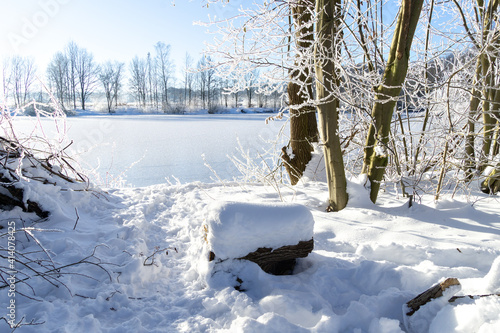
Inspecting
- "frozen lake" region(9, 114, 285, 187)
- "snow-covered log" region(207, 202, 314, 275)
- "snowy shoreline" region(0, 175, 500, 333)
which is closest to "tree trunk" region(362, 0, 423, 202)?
"snowy shoreline" region(0, 175, 500, 333)

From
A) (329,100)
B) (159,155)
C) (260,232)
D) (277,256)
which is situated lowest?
(159,155)

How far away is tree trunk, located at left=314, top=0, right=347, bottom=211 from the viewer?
329 centimetres

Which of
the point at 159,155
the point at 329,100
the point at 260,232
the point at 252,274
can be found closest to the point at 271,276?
the point at 252,274

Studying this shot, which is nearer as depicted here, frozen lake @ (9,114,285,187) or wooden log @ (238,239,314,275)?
wooden log @ (238,239,314,275)

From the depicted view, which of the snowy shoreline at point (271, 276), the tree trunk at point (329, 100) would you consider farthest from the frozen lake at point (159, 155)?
the snowy shoreline at point (271, 276)

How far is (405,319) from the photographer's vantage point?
1.77m

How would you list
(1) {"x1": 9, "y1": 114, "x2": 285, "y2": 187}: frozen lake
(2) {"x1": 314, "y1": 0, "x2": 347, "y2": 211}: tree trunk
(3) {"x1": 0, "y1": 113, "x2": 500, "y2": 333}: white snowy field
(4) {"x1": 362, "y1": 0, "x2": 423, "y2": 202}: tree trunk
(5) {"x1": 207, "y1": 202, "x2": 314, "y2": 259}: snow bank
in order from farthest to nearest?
(1) {"x1": 9, "y1": 114, "x2": 285, "y2": 187}: frozen lake → (2) {"x1": 314, "y1": 0, "x2": 347, "y2": 211}: tree trunk → (4) {"x1": 362, "y1": 0, "x2": 423, "y2": 202}: tree trunk → (5) {"x1": 207, "y1": 202, "x2": 314, "y2": 259}: snow bank → (3) {"x1": 0, "y1": 113, "x2": 500, "y2": 333}: white snowy field

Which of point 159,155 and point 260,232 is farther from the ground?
point 260,232

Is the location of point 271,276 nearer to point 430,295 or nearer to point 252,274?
point 252,274

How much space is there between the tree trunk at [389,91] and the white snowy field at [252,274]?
40 centimetres

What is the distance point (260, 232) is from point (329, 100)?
76.4 inches

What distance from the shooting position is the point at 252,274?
2.19 meters

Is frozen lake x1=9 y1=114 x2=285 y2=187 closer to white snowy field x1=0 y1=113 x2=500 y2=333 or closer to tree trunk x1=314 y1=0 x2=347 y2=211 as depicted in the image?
tree trunk x1=314 y1=0 x2=347 y2=211

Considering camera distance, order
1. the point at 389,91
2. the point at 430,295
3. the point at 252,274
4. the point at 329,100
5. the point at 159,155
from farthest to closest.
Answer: the point at 159,155 → the point at 329,100 → the point at 389,91 → the point at 252,274 → the point at 430,295
